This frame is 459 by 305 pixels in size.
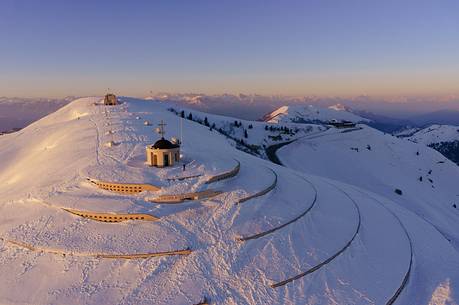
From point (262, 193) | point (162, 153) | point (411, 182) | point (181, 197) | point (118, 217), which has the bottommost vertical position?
point (411, 182)

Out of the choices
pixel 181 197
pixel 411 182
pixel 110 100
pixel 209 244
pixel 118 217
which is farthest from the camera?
pixel 110 100

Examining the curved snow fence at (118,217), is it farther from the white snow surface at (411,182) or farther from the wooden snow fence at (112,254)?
the white snow surface at (411,182)

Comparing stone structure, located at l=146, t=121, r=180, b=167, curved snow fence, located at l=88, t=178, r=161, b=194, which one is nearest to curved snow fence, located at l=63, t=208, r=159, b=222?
curved snow fence, located at l=88, t=178, r=161, b=194

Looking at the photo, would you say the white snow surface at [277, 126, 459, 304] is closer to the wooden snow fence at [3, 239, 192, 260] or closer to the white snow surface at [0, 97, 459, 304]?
the white snow surface at [0, 97, 459, 304]

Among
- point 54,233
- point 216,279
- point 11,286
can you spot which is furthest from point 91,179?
point 216,279

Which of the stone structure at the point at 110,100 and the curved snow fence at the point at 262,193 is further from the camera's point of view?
the stone structure at the point at 110,100

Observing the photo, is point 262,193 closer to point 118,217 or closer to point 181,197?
point 181,197

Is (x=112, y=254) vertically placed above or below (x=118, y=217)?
below

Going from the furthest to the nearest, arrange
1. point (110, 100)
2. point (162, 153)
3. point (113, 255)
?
point (110, 100)
point (162, 153)
point (113, 255)

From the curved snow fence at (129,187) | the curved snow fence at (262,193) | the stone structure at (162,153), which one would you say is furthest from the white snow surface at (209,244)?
the stone structure at (162,153)

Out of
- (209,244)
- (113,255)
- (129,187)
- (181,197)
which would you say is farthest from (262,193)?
(113,255)

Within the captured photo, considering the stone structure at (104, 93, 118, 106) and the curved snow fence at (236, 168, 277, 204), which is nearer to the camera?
the curved snow fence at (236, 168, 277, 204)
